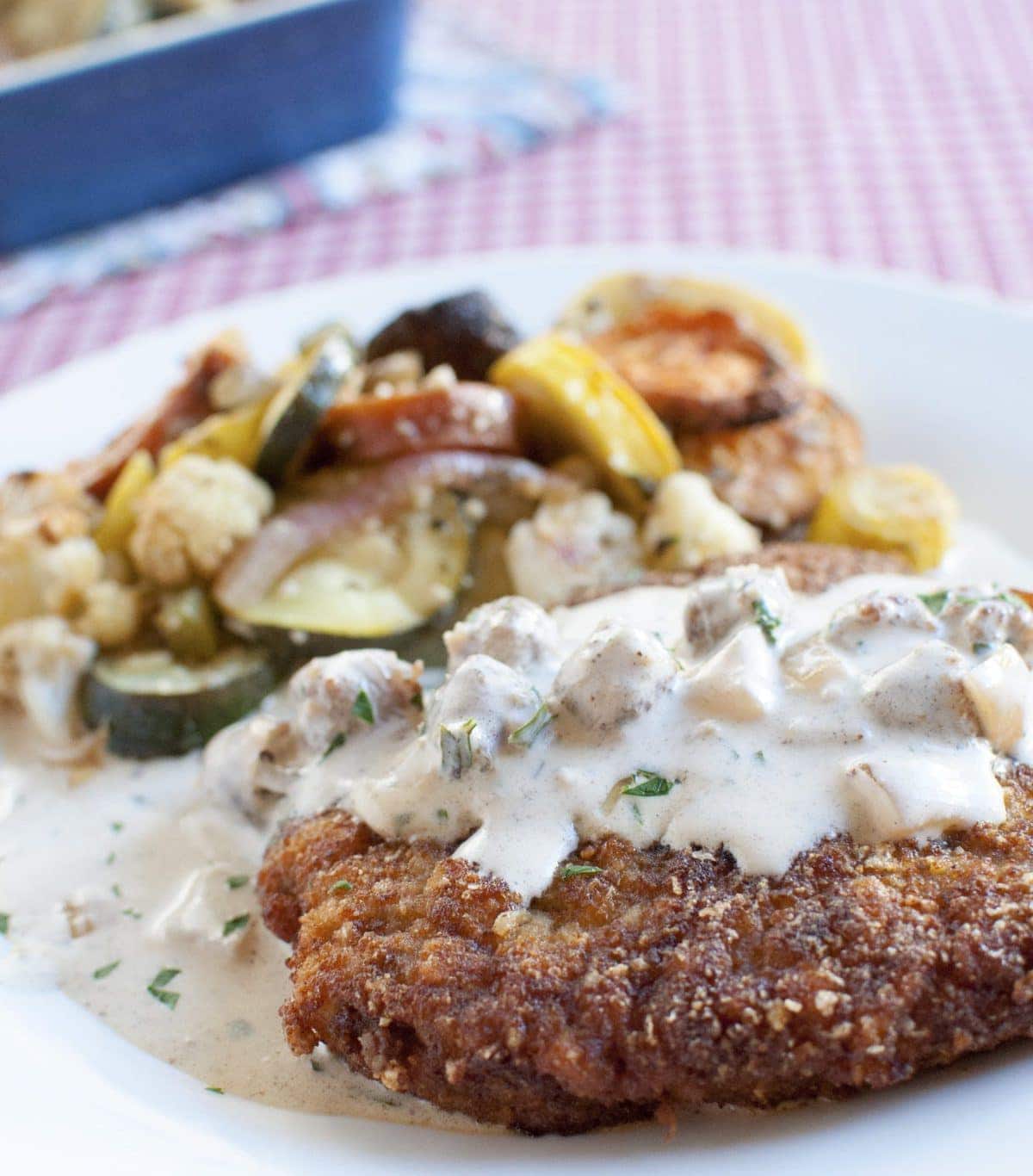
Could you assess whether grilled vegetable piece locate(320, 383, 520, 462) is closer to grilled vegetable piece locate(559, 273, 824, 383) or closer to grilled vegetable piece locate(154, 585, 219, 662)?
grilled vegetable piece locate(154, 585, 219, 662)

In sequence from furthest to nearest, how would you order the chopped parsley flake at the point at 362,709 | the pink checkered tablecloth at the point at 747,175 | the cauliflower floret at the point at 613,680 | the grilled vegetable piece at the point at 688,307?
the pink checkered tablecloth at the point at 747,175, the grilled vegetable piece at the point at 688,307, the chopped parsley flake at the point at 362,709, the cauliflower floret at the point at 613,680

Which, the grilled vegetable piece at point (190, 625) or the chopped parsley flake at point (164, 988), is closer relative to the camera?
the chopped parsley flake at point (164, 988)

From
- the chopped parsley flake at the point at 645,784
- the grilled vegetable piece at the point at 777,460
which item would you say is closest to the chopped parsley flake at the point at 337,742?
the chopped parsley flake at the point at 645,784

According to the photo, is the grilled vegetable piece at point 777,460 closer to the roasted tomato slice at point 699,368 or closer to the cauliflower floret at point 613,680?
the roasted tomato slice at point 699,368

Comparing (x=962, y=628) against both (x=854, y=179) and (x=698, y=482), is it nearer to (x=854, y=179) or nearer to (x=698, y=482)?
(x=698, y=482)

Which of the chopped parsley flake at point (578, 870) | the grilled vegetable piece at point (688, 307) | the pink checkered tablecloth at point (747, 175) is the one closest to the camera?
the chopped parsley flake at point (578, 870)

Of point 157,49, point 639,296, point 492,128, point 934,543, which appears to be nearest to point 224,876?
point 934,543
